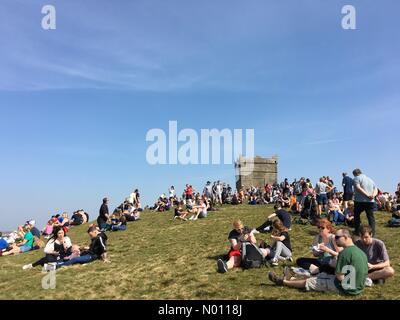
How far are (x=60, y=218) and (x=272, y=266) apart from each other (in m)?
19.0

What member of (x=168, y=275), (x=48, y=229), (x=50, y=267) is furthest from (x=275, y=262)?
(x=48, y=229)

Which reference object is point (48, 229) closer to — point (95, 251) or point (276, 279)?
point (95, 251)

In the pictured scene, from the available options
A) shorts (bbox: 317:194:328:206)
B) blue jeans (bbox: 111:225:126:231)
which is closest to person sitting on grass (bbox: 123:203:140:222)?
blue jeans (bbox: 111:225:126:231)

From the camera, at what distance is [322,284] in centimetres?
730

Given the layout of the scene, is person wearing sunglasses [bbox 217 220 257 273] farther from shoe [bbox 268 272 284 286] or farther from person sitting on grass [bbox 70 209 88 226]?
person sitting on grass [bbox 70 209 88 226]

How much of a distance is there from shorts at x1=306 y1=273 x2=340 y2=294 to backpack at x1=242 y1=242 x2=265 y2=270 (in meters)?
2.37

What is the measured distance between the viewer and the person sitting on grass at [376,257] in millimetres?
7613

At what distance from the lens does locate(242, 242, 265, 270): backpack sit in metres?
9.65

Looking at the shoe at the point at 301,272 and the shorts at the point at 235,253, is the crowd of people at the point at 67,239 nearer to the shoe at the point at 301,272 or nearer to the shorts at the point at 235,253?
the shorts at the point at 235,253

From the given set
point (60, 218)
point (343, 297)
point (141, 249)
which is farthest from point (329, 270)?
point (60, 218)

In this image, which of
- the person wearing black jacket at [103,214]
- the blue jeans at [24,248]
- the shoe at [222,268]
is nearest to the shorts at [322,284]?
the shoe at [222,268]

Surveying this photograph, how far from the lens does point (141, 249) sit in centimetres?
1357

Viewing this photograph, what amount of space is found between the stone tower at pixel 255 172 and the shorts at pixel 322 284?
35.4 meters
